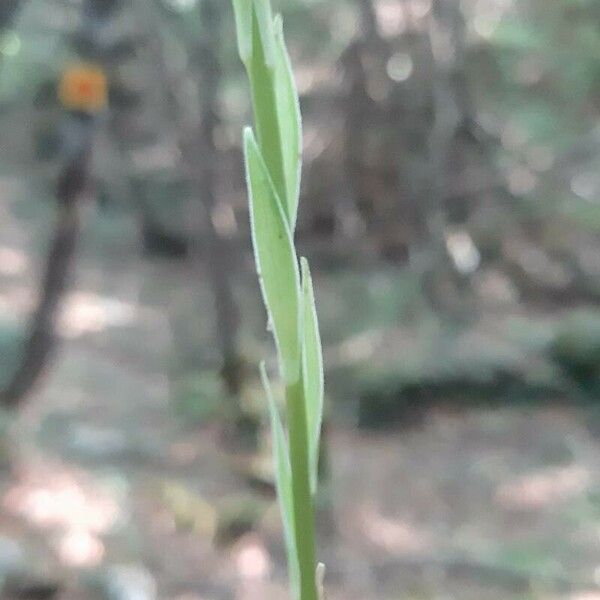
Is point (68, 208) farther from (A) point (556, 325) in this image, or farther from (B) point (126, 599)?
(A) point (556, 325)

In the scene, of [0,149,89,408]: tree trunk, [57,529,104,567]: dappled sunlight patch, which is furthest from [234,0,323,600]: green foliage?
[0,149,89,408]: tree trunk

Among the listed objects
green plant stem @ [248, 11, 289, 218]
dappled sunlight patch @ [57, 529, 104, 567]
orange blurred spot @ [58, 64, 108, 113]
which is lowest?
green plant stem @ [248, 11, 289, 218]

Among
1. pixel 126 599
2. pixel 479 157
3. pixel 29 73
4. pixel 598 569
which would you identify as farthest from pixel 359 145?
pixel 126 599

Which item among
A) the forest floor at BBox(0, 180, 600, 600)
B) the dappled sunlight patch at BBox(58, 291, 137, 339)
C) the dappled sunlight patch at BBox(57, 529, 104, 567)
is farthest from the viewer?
the dappled sunlight patch at BBox(58, 291, 137, 339)

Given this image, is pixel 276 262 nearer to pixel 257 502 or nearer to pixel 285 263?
pixel 285 263

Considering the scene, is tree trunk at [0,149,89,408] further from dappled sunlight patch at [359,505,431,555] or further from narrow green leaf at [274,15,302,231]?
narrow green leaf at [274,15,302,231]
